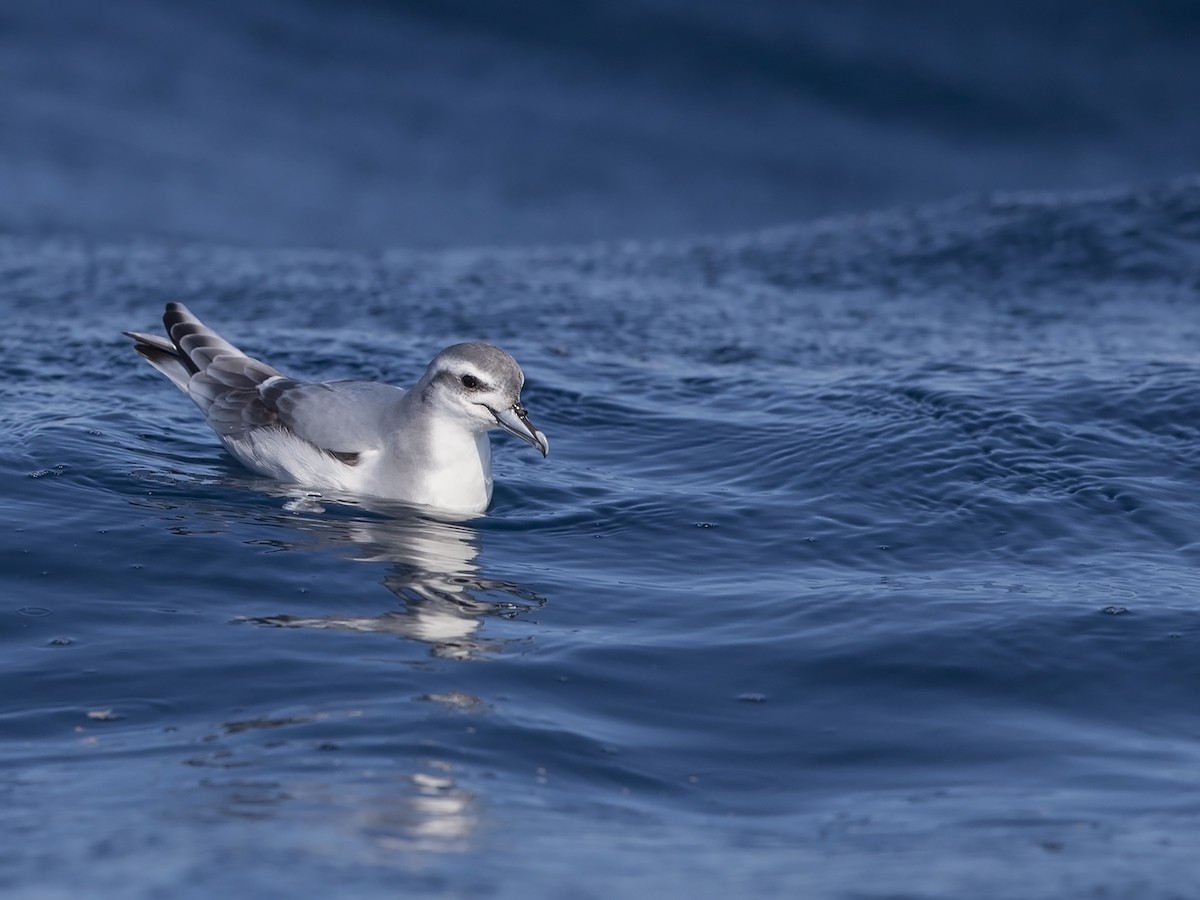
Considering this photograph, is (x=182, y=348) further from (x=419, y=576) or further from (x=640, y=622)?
(x=640, y=622)

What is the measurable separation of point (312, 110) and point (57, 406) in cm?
1022

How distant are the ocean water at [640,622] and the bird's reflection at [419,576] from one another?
2 centimetres

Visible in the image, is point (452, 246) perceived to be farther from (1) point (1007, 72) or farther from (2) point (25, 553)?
(2) point (25, 553)

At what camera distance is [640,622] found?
6.50 meters

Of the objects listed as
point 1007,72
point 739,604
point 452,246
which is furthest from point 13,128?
point 739,604

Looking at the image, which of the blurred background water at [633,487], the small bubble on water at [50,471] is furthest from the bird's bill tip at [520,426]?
the small bubble on water at [50,471]

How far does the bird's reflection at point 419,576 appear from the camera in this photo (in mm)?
6285

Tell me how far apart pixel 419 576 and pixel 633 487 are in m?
1.84

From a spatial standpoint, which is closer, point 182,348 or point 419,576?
point 419,576

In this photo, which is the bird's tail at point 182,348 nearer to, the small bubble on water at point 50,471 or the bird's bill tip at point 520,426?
the small bubble on water at point 50,471

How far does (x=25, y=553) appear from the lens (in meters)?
6.93

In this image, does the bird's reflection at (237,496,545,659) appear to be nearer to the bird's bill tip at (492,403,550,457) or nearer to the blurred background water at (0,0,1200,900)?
the blurred background water at (0,0,1200,900)

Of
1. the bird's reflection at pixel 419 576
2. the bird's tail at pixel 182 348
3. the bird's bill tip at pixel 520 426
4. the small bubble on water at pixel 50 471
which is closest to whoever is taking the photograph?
the bird's reflection at pixel 419 576

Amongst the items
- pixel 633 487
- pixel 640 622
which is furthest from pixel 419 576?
pixel 633 487
